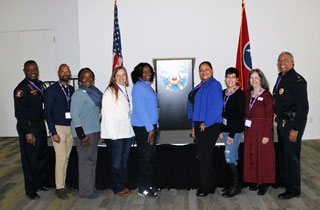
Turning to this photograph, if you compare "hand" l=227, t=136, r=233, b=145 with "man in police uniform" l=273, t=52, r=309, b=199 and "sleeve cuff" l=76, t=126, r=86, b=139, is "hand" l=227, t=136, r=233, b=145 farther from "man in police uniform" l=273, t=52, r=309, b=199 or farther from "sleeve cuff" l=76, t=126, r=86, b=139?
"sleeve cuff" l=76, t=126, r=86, b=139

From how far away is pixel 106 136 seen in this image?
2938mm

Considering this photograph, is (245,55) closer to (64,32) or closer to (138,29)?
(138,29)

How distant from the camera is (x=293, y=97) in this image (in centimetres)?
292

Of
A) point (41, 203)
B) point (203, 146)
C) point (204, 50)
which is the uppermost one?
point (204, 50)

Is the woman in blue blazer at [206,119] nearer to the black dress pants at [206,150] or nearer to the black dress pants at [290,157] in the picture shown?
the black dress pants at [206,150]

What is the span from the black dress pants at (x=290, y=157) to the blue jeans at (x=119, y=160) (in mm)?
1648

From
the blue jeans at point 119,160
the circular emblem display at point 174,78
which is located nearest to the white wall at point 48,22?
the circular emblem display at point 174,78

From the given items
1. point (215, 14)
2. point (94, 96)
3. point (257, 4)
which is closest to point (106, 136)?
point (94, 96)

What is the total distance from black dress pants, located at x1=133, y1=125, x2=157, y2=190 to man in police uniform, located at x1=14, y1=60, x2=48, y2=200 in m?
1.13

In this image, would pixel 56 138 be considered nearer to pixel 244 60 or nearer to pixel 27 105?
pixel 27 105

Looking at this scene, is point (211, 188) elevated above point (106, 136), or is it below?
below

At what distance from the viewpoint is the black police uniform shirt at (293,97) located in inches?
112

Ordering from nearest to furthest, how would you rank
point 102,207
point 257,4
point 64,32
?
point 102,207 → point 257,4 → point 64,32

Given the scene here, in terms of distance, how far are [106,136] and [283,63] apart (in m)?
2.03
